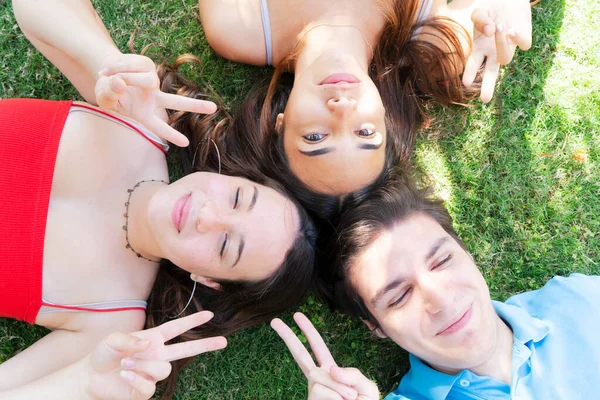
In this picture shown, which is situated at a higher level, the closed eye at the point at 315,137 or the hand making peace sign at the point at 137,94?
the hand making peace sign at the point at 137,94

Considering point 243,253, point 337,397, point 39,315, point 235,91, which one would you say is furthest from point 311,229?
point 39,315

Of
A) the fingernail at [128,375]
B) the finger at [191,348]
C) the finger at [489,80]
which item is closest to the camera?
the fingernail at [128,375]

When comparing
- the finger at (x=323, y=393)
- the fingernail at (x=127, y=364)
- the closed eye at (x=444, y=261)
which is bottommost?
the finger at (x=323, y=393)

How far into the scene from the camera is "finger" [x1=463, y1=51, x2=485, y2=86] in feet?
10.4

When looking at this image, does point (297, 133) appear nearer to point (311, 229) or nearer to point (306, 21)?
point (311, 229)

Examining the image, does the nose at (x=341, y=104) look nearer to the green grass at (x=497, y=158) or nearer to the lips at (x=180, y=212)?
the lips at (x=180, y=212)

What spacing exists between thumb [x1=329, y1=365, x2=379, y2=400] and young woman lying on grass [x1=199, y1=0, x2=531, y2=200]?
1.03 metres

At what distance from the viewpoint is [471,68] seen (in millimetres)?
3176

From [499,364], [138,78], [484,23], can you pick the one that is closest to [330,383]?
[499,364]

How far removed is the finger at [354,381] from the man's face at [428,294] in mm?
480

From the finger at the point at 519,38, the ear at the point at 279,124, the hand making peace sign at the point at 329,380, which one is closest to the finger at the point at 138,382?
the hand making peace sign at the point at 329,380

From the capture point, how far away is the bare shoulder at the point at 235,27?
3.27 meters

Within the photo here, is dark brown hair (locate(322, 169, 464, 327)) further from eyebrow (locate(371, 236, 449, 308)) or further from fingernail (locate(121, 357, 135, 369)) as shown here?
A: fingernail (locate(121, 357, 135, 369))

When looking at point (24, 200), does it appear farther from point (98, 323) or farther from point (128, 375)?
point (128, 375)
